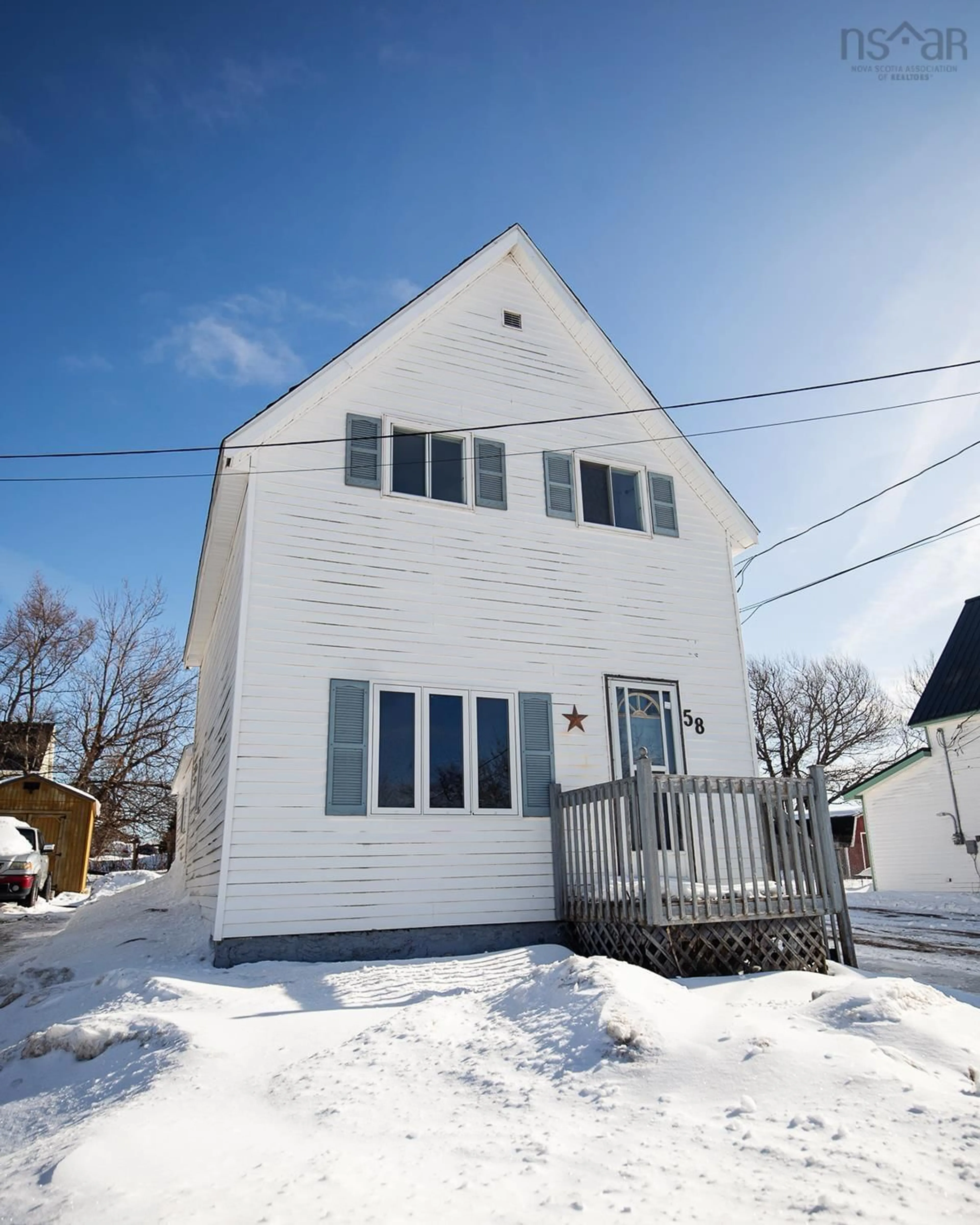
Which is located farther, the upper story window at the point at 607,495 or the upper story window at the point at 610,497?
the upper story window at the point at 610,497

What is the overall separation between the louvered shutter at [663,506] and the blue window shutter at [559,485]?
1.34 metres

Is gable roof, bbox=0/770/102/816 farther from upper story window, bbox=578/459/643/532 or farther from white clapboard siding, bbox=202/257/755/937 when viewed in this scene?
upper story window, bbox=578/459/643/532

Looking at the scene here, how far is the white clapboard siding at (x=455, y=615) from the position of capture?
28.9 ft

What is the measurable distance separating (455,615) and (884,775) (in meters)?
19.2

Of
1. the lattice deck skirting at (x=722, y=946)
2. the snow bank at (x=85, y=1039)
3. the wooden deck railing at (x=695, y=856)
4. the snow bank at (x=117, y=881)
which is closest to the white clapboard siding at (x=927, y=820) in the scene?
the wooden deck railing at (x=695, y=856)

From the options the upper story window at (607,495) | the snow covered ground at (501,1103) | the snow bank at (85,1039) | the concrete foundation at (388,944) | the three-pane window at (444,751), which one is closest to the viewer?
the snow covered ground at (501,1103)

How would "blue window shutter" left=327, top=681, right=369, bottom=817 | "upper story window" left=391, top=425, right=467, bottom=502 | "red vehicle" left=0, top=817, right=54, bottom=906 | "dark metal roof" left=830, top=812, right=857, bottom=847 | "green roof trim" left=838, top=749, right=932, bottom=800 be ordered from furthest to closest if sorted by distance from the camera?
"dark metal roof" left=830, top=812, right=857, bottom=847, "green roof trim" left=838, top=749, right=932, bottom=800, "red vehicle" left=0, top=817, right=54, bottom=906, "upper story window" left=391, top=425, right=467, bottom=502, "blue window shutter" left=327, top=681, right=369, bottom=817

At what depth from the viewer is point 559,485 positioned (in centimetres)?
1147

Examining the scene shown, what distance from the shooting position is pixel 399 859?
9086mm

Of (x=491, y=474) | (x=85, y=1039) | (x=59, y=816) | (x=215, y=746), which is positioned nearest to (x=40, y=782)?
(x=59, y=816)

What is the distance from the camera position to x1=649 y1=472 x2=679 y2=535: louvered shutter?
12008 mm

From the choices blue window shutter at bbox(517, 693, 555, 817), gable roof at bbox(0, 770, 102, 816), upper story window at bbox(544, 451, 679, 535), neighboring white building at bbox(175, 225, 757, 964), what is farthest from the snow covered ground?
gable roof at bbox(0, 770, 102, 816)

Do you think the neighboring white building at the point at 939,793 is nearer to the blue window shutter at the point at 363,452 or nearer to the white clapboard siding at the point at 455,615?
the white clapboard siding at the point at 455,615

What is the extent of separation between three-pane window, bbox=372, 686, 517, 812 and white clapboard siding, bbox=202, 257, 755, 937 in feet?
0.62
